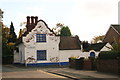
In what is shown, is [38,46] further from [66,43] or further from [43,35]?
[66,43]

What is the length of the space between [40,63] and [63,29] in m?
33.6

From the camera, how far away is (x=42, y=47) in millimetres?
40344

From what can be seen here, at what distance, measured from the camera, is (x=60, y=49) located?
41.8 metres

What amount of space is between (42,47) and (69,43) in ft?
19.0

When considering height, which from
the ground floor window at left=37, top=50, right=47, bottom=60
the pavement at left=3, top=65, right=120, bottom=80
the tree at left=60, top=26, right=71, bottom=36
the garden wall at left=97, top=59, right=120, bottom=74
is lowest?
the pavement at left=3, top=65, right=120, bottom=80

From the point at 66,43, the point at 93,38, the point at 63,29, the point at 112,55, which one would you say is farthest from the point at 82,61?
the point at 93,38

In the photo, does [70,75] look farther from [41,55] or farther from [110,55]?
[41,55]

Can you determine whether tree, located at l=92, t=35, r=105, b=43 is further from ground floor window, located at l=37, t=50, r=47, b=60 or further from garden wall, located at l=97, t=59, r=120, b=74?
garden wall, located at l=97, t=59, r=120, b=74

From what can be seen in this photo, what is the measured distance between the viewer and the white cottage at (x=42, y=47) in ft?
131

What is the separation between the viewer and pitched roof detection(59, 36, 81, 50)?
140 feet

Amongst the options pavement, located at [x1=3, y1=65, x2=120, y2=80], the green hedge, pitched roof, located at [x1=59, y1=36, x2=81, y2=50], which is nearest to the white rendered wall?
pitched roof, located at [x1=59, y1=36, x2=81, y2=50]

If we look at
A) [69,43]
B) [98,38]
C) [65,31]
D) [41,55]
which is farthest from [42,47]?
[98,38]

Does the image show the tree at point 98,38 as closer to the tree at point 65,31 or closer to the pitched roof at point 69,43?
the tree at point 65,31

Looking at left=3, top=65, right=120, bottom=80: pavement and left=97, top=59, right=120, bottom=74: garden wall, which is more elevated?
left=97, top=59, right=120, bottom=74: garden wall
